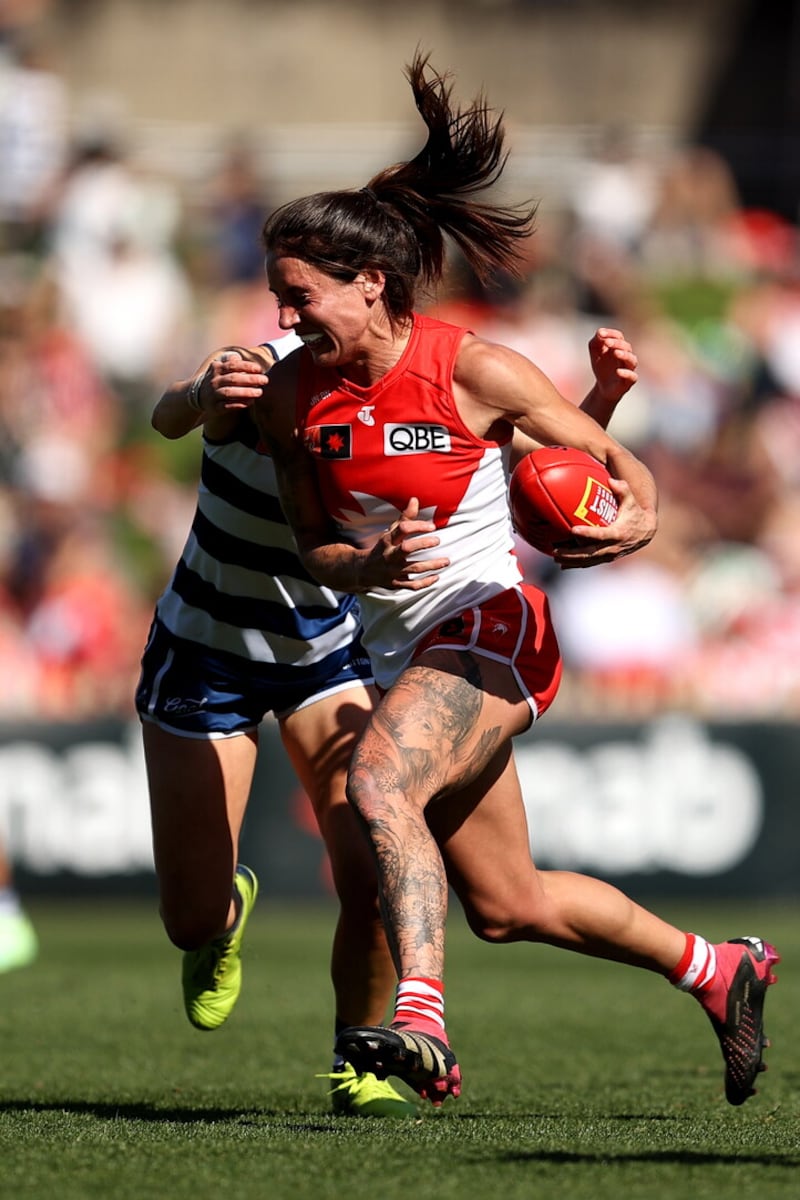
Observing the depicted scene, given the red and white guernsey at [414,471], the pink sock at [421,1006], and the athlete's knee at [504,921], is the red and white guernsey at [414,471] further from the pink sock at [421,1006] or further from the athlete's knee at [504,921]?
the pink sock at [421,1006]

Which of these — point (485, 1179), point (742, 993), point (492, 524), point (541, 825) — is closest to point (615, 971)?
point (541, 825)

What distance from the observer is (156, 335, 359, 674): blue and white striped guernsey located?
17.3ft

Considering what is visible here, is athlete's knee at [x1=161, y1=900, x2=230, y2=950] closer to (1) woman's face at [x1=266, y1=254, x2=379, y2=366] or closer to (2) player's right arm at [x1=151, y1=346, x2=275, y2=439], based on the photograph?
(2) player's right arm at [x1=151, y1=346, x2=275, y2=439]

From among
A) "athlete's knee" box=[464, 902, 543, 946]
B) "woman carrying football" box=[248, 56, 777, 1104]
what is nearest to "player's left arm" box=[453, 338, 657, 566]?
"woman carrying football" box=[248, 56, 777, 1104]

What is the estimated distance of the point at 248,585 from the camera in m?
5.36

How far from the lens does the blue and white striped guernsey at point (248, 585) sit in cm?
526

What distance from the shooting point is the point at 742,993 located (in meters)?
5.12

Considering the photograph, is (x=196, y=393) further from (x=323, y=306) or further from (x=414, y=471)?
(x=414, y=471)

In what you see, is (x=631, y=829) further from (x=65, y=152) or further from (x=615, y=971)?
(x=65, y=152)

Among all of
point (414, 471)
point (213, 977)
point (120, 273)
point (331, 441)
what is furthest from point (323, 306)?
point (120, 273)

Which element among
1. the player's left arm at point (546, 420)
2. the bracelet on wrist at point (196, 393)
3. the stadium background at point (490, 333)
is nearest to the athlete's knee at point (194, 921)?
the bracelet on wrist at point (196, 393)

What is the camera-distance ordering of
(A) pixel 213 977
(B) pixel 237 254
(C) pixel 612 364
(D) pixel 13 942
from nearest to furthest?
1. (C) pixel 612 364
2. (A) pixel 213 977
3. (D) pixel 13 942
4. (B) pixel 237 254

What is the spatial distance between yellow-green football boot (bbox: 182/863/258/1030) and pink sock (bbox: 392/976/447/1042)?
5.31 ft

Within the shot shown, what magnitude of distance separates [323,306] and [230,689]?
125cm
